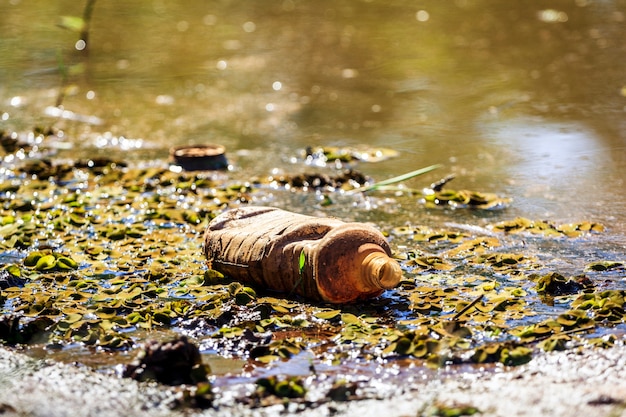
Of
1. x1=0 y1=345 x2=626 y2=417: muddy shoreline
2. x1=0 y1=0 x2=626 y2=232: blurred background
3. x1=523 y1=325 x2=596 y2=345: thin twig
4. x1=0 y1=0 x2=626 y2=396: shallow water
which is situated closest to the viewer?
x1=0 y1=345 x2=626 y2=417: muddy shoreline

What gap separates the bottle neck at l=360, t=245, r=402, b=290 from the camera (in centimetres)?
396

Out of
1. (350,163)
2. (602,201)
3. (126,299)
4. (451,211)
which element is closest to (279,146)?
(350,163)

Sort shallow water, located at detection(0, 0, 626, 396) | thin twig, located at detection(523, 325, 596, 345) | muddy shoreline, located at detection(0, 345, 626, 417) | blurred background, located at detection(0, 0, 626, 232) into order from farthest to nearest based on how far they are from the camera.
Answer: blurred background, located at detection(0, 0, 626, 232) < shallow water, located at detection(0, 0, 626, 396) < thin twig, located at detection(523, 325, 596, 345) < muddy shoreline, located at detection(0, 345, 626, 417)

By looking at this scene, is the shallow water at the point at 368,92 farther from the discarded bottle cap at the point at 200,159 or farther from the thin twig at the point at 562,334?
the thin twig at the point at 562,334

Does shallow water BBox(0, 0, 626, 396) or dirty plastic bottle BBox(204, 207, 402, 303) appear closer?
dirty plastic bottle BBox(204, 207, 402, 303)

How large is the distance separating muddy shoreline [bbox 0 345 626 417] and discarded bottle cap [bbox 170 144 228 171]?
313 centimetres

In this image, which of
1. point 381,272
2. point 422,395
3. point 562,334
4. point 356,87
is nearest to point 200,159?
point 356,87

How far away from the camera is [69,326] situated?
3.84 m

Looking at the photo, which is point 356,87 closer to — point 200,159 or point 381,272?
point 200,159

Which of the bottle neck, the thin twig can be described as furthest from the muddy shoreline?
the bottle neck

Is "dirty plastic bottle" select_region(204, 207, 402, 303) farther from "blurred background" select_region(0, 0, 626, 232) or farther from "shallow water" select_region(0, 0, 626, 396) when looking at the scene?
"blurred background" select_region(0, 0, 626, 232)

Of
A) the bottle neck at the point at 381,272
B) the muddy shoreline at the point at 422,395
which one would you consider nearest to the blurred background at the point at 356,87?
the bottle neck at the point at 381,272

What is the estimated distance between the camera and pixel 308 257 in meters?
4.10

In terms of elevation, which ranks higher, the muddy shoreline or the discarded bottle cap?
the muddy shoreline
